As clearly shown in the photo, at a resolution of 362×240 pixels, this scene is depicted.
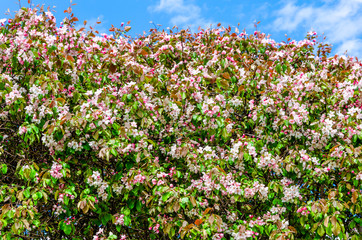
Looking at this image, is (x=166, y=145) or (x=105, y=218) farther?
(x=166, y=145)

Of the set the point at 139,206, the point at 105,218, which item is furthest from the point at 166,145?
the point at 105,218

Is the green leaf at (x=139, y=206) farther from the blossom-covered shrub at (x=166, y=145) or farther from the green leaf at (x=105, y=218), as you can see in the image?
the green leaf at (x=105, y=218)

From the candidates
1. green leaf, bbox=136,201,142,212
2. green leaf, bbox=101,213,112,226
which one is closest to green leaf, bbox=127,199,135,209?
green leaf, bbox=136,201,142,212

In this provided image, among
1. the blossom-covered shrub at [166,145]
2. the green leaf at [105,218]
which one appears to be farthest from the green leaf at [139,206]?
the green leaf at [105,218]

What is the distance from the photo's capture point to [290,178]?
5641mm

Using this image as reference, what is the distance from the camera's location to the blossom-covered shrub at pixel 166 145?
489 cm

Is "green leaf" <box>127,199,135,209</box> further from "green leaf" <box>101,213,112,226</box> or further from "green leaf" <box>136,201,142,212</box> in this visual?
"green leaf" <box>101,213,112,226</box>

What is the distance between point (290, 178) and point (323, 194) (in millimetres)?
702

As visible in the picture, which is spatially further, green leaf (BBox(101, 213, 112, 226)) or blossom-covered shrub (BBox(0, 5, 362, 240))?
green leaf (BBox(101, 213, 112, 226))

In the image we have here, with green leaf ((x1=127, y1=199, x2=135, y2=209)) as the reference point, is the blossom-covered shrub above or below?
above

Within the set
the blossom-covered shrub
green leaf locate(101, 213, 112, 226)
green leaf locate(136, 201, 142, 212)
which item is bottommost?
green leaf locate(101, 213, 112, 226)

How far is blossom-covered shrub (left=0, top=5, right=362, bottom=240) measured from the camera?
489 centimetres

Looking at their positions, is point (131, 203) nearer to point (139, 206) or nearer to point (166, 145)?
point (139, 206)

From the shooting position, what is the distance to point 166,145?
576cm
